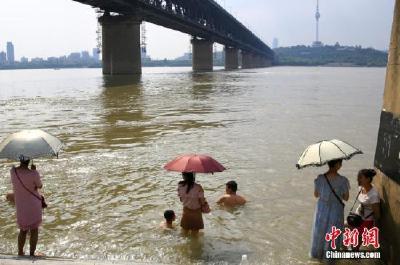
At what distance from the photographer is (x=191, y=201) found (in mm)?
6652

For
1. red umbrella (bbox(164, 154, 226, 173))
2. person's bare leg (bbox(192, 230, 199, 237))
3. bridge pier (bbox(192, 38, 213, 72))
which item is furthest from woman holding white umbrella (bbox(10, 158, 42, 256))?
bridge pier (bbox(192, 38, 213, 72))

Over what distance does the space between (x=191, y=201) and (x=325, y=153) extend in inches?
79.1

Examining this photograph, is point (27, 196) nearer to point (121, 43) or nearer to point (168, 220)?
point (168, 220)

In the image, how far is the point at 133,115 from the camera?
22891 mm

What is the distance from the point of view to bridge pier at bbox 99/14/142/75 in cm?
6612

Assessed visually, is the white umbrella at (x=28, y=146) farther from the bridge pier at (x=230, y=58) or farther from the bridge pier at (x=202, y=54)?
the bridge pier at (x=230, y=58)

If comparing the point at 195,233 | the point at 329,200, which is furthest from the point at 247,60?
the point at 329,200

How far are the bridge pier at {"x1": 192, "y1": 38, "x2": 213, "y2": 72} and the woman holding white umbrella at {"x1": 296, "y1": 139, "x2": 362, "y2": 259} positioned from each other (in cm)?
10831

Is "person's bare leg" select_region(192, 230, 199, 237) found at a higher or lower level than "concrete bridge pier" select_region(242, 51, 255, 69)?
lower

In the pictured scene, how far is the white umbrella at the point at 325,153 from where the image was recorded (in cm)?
546

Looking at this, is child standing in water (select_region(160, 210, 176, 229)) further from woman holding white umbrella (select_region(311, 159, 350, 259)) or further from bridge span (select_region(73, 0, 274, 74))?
bridge span (select_region(73, 0, 274, 74))

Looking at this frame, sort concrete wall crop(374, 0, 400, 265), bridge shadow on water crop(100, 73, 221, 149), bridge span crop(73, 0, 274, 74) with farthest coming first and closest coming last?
bridge span crop(73, 0, 274, 74), bridge shadow on water crop(100, 73, 221, 149), concrete wall crop(374, 0, 400, 265)

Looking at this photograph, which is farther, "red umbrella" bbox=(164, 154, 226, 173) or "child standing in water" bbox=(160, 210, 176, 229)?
"child standing in water" bbox=(160, 210, 176, 229)

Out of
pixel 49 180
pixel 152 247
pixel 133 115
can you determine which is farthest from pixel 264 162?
pixel 133 115
